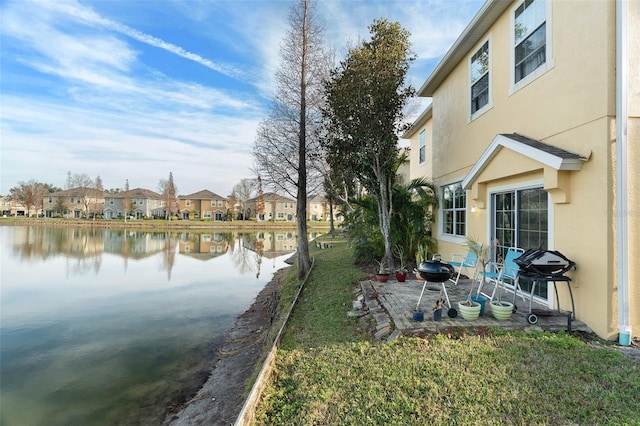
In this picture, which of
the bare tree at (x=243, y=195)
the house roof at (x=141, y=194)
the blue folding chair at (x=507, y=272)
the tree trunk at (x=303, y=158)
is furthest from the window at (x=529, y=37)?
the house roof at (x=141, y=194)

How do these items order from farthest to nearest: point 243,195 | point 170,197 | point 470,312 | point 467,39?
point 243,195 < point 170,197 < point 467,39 < point 470,312

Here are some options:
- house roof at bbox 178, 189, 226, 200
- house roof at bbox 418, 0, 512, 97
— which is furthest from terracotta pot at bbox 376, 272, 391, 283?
house roof at bbox 178, 189, 226, 200

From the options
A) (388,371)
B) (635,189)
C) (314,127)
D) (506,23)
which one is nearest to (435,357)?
(388,371)

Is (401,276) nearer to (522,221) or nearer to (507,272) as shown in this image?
(507,272)

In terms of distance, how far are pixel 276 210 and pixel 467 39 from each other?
58884 millimetres

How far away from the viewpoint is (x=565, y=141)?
4.95 m

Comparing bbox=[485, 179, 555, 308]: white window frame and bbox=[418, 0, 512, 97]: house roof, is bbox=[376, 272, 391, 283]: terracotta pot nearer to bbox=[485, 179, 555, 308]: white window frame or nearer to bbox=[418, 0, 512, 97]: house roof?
bbox=[485, 179, 555, 308]: white window frame

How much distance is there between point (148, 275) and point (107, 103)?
14.0 meters

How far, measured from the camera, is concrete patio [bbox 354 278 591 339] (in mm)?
4500

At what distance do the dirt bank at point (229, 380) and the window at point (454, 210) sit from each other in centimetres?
604

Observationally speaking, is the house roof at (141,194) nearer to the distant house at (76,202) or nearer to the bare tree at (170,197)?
the distant house at (76,202)

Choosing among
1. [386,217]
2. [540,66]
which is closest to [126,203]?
[386,217]

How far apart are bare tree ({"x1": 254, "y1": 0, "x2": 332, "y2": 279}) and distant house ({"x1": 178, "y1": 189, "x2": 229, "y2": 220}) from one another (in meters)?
53.9

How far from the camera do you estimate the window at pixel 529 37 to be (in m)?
5.57
